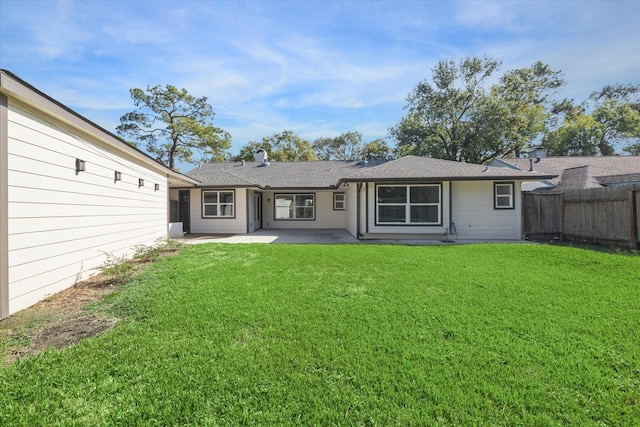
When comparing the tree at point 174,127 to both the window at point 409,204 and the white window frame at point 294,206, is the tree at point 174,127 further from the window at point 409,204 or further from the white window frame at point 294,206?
the window at point 409,204

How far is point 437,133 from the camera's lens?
85.4 ft

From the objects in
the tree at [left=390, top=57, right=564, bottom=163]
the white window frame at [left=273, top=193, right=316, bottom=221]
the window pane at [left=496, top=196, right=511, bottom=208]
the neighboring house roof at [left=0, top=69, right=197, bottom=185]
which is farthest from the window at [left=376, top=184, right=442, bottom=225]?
the tree at [left=390, top=57, right=564, bottom=163]

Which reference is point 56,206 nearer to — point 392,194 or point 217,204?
point 217,204

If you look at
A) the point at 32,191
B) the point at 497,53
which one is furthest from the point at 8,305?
the point at 497,53

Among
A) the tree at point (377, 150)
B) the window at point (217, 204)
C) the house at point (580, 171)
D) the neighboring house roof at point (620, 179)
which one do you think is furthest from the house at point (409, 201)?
the tree at point (377, 150)

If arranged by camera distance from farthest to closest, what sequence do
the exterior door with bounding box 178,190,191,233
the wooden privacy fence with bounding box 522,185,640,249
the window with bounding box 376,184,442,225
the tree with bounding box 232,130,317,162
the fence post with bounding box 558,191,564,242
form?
1. the tree with bounding box 232,130,317,162
2. the exterior door with bounding box 178,190,191,233
3. the window with bounding box 376,184,442,225
4. the fence post with bounding box 558,191,564,242
5. the wooden privacy fence with bounding box 522,185,640,249

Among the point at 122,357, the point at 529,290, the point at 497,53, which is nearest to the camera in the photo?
the point at 122,357

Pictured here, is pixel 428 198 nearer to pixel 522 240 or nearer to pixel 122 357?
pixel 522 240

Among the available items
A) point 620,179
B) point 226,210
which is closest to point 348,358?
point 226,210

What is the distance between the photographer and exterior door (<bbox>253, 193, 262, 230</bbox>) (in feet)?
48.4

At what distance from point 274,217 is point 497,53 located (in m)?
23.5

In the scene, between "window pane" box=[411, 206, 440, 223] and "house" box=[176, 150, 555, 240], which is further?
"window pane" box=[411, 206, 440, 223]

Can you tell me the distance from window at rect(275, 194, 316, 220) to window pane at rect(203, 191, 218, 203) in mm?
3802

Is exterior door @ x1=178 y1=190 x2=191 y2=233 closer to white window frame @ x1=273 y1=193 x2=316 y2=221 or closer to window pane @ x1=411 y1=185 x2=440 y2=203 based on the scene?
white window frame @ x1=273 y1=193 x2=316 y2=221
